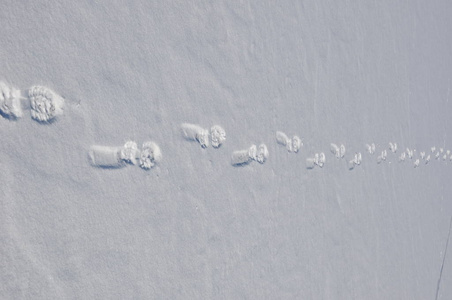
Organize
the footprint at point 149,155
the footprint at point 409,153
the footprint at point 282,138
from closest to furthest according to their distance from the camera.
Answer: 1. the footprint at point 149,155
2. the footprint at point 282,138
3. the footprint at point 409,153

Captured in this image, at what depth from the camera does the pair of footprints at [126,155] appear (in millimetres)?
885

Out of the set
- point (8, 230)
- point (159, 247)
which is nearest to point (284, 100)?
point (159, 247)

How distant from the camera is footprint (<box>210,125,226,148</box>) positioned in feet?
3.90

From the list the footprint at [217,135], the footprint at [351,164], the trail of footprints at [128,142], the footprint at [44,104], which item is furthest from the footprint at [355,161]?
the footprint at [44,104]

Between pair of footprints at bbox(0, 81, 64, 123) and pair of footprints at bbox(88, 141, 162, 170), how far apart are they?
0.11 metres

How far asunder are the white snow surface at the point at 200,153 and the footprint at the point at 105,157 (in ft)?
0.04

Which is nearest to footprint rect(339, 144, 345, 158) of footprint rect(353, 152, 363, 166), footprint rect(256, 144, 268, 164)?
footprint rect(353, 152, 363, 166)

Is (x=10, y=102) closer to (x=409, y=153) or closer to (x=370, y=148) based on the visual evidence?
(x=370, y=148)

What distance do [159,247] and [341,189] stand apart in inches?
42.5

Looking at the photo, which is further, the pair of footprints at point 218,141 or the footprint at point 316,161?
the footprint at point 316,161

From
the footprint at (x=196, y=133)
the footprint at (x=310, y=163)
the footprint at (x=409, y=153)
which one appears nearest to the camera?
the footprint at (x=196, y=133)

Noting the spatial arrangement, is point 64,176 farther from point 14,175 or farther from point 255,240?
point 255,240

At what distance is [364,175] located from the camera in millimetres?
2062

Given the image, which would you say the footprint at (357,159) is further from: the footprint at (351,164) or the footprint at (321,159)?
the footprint at (321,159)
